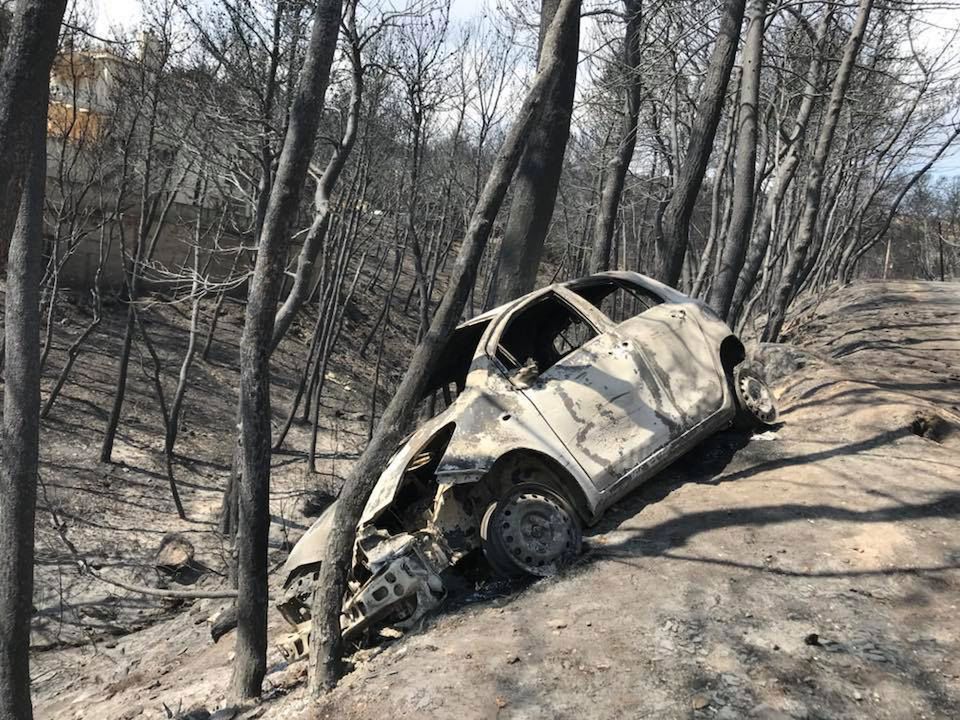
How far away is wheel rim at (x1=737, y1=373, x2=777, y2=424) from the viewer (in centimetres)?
787

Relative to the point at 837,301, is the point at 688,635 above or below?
below

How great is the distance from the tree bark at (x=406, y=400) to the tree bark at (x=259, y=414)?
0.48m

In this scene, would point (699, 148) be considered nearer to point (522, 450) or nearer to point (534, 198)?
point (534, 198)

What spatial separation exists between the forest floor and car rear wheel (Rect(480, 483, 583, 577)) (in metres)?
0.16

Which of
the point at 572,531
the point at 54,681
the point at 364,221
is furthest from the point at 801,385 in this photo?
the point at 364,221

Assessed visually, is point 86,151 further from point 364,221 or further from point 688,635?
point 688,635

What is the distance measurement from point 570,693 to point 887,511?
10.3ft

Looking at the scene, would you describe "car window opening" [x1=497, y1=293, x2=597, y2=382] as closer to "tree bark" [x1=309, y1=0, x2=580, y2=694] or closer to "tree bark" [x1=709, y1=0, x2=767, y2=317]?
"tree bark" [x1=309, y1=0, x2=580, y2=694]

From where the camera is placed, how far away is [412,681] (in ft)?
15.0

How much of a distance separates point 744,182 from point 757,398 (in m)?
4.22

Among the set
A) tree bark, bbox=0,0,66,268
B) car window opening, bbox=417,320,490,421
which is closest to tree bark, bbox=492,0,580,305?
car window opening, bbox=417,320,490,421

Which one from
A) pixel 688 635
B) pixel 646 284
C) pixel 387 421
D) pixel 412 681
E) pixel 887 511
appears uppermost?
pixel 646 284

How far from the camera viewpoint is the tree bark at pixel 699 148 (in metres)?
11.1

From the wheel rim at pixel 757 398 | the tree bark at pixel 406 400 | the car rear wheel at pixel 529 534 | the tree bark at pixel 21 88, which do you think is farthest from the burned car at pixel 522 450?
the tree bark at pixel 21 88
